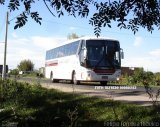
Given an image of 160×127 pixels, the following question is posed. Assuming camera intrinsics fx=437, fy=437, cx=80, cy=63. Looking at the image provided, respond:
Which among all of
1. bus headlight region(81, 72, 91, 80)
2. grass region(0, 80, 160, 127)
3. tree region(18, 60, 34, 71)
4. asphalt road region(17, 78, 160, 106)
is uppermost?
tree region(18, 60, 34, 71)

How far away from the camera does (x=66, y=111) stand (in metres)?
13.2

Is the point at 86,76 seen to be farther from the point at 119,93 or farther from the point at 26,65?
the point at 26,65

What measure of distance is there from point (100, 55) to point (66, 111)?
1539 centimetres

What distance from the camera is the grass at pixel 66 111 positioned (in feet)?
34.1

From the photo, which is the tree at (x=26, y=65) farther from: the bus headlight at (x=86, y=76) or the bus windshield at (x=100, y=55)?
the bus windshield at (x=100, y=55)

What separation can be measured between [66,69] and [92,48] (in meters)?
5.51

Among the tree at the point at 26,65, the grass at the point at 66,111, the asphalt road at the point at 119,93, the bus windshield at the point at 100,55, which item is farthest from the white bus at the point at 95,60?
the tree at the point at 26,65

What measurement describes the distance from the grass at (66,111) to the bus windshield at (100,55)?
9829mm

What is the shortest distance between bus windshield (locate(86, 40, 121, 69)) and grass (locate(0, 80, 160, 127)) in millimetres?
9829

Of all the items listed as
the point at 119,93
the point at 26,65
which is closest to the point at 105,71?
the point at 119,93

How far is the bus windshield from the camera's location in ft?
93.2

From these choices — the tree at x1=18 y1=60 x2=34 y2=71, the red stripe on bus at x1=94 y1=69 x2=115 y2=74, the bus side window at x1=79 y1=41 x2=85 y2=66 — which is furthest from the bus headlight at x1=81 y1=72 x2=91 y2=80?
the tree at x1=18 y1=60 x2=34 y2=71

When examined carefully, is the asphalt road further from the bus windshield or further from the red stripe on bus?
the bus windshield

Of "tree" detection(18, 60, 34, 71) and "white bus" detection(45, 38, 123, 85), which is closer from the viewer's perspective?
"white bus" detection(45, 38, 123, 85)
